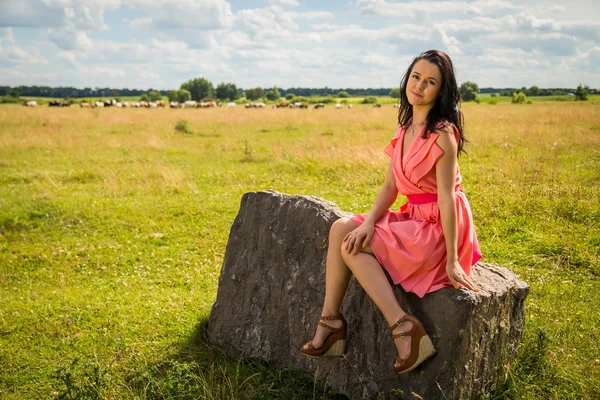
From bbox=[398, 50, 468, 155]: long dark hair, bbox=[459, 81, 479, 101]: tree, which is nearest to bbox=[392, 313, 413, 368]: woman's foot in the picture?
bbox=[398, 50, 468, 155]: long dark hair

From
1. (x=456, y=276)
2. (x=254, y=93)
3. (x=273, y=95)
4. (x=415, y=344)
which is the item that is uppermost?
(x=254, y=93)

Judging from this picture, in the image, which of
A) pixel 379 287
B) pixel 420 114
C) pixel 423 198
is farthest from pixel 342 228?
pixel 420 114

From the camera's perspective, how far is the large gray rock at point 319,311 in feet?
12.1

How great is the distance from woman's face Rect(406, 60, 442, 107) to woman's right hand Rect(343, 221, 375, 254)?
1055mm

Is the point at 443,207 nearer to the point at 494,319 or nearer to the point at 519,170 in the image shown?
the point at 494,319

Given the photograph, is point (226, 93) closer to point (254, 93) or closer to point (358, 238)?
point (254, 93)

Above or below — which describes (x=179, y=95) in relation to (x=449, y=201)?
above

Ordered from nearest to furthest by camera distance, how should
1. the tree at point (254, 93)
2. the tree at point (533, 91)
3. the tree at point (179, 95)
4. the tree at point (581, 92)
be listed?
the tree at point (581, 92), the tree at point (533, 91), the tree at point (179, 95), the tree at point (254, 93)

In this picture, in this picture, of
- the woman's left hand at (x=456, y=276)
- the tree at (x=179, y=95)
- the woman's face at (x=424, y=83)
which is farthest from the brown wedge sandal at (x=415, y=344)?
the tree at (x=179, y=95)

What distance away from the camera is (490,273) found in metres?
4.33

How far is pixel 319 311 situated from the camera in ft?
14.7

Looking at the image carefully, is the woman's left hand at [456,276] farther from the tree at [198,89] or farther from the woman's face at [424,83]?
the tree at [198,89]

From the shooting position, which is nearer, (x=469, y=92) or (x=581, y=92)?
(x=581, y=92)

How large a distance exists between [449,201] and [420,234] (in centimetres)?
33
